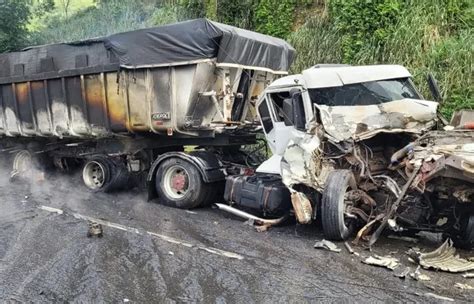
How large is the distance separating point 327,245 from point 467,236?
1648 millimetres

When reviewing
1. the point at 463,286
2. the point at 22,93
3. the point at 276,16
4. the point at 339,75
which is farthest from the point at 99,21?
the point at 463,286

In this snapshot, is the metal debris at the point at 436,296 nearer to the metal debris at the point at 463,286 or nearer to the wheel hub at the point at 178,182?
the metal debris at the point at 463,286

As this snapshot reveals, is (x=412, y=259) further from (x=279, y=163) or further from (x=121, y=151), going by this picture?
(x=121, y=151)

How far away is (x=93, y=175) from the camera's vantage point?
10602 mm

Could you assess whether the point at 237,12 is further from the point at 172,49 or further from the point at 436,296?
the point at 436,296

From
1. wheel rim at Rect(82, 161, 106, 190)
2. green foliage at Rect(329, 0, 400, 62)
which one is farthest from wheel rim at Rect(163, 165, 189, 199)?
green foliage at Rect(329, 0, 400, 62)

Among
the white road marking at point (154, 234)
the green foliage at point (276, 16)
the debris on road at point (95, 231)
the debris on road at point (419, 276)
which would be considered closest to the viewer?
the debris on road at point (419, 276)

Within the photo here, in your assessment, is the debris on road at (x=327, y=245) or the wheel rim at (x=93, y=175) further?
the wheel rim at (x=93, y=175)

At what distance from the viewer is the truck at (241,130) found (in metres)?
6.26

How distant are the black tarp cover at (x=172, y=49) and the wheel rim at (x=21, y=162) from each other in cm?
246

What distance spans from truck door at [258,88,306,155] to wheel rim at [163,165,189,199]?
5.54 feet

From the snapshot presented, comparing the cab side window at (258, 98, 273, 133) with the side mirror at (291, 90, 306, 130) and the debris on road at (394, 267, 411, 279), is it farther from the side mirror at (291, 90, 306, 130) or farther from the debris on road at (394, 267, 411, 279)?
the debris on road at (394, 267, 411, 279)

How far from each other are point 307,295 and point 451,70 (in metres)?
8.27

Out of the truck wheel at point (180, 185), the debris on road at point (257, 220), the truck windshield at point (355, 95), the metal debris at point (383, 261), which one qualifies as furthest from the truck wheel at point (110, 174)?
the metal debris at point (383, 261)
